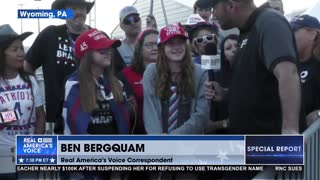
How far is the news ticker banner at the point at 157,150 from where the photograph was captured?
222cm

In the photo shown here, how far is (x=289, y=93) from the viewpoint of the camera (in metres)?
2.10

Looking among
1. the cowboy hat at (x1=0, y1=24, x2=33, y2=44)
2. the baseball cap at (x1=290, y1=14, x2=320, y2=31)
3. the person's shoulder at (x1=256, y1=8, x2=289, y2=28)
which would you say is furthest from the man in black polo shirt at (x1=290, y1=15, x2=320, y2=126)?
the cowboy hat at (x1=0, y1=24, x2=33, y2=44)

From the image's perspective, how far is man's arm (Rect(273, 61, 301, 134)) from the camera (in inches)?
82.7

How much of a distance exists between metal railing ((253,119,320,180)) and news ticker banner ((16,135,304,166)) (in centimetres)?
5

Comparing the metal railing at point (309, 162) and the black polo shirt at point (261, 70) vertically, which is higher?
the black polo shirt at point (261, 70)

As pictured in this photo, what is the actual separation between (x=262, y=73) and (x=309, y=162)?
0.44 meters

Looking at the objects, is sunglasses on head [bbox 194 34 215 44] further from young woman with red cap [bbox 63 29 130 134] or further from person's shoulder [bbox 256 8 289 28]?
person's shoulder [bbox 256 8 289 28]

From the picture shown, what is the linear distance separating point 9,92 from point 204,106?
3.64ft

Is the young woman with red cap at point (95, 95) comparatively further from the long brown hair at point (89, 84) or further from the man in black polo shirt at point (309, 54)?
the man in black polo shirt at point (309, 54)

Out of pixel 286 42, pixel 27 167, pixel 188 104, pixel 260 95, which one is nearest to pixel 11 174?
pixel 27 167

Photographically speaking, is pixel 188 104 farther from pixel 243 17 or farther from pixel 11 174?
pixel 11 174

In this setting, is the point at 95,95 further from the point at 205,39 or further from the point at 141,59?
the point at 205,39

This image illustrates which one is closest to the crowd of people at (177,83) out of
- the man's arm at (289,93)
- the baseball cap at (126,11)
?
the man's arm at (289,93)

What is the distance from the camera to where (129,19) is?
397 cm
